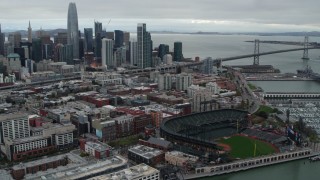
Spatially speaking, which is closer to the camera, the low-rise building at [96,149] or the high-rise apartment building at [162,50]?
the low-rise building at [96,149]

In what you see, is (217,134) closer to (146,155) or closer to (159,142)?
(159,142)

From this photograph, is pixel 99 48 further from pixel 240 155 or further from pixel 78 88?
pixel 240 155

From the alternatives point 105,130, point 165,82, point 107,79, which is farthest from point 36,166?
point 107,79

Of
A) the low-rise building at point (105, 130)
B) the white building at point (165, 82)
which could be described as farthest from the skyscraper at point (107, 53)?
the low-rise building at point (105, 130)

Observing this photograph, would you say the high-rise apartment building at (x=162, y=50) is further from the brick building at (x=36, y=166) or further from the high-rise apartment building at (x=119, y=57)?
the brick building at (x=36, y=166)

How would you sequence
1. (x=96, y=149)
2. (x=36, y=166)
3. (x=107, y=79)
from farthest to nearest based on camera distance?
(x=107, y=79) → (x=96, y=149) → (x=36, y=166)

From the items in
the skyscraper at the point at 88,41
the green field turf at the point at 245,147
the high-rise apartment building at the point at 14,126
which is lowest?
the green field turf at the point at 245,147

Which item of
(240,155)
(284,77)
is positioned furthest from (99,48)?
(240,155)
